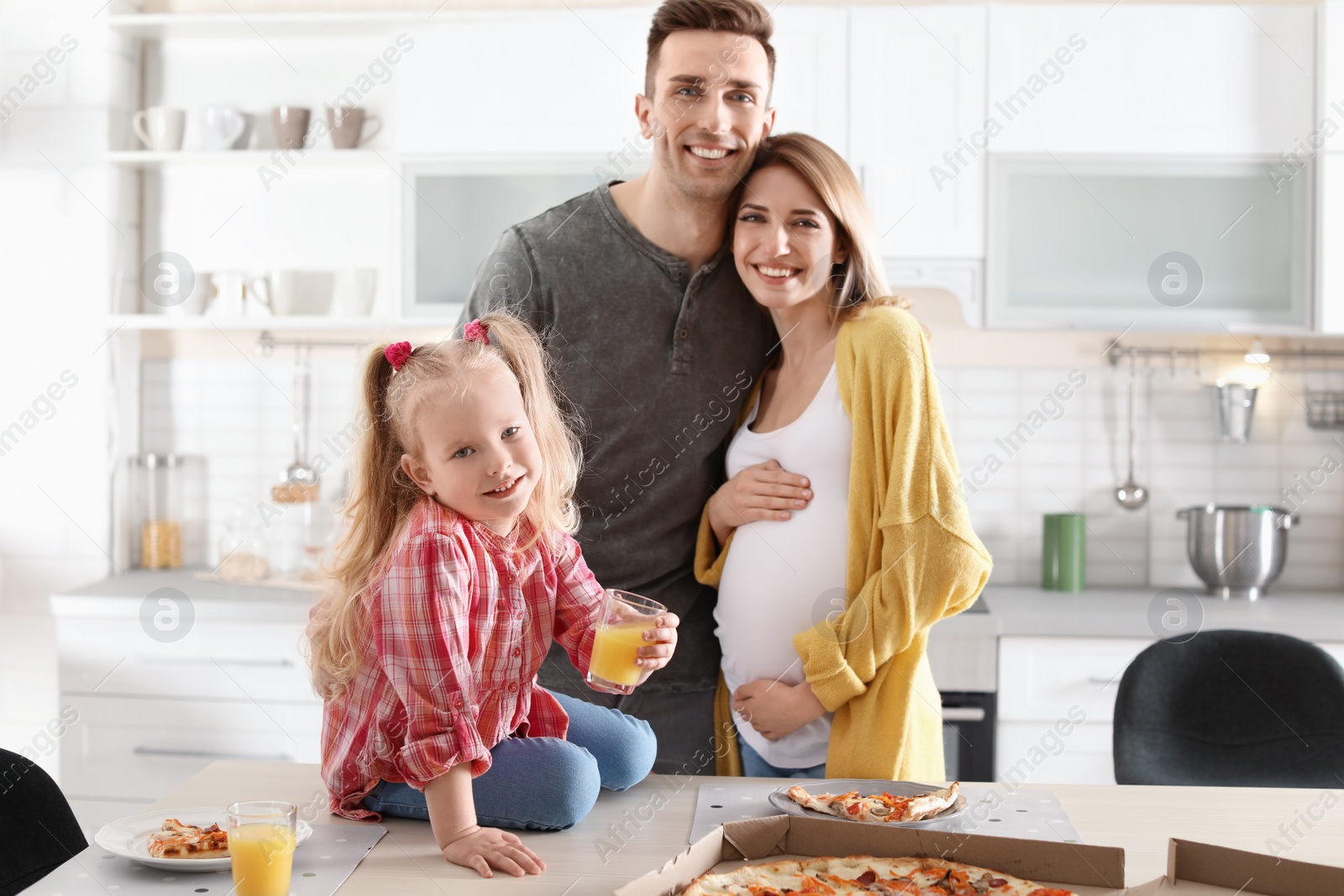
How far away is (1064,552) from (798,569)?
1.50 m

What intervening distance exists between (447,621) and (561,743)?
20 centimetres

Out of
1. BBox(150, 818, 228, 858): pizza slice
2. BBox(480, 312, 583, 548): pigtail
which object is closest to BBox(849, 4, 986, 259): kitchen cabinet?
BBox(480, 312, 583, 548): pigtail

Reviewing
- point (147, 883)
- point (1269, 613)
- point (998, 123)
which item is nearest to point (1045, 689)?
point (1269, 613)

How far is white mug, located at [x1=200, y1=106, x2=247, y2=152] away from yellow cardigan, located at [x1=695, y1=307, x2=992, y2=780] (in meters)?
2.05

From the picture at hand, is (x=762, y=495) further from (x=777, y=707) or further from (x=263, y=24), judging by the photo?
(x=263, y=24)

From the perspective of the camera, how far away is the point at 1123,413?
119 inches

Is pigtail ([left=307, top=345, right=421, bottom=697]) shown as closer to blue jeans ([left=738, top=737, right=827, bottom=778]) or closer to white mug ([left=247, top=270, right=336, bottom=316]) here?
blue jeans ([left=738, top=737, right=827, bottom=778])

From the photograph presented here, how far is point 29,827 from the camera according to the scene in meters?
1.33

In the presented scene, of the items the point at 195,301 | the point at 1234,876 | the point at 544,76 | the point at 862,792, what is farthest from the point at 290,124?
the point at 1234,876

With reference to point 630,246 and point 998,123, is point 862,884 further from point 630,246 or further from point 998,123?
point 998,123

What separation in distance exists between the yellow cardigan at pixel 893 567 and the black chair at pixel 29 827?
92cm

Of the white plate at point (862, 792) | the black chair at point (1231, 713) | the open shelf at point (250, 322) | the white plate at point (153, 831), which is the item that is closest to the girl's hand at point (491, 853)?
the white plate at point (153, 831)

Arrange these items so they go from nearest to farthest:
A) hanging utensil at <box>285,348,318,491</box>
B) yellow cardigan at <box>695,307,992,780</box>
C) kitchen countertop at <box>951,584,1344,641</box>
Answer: yellow cardigan at <box>695,307,992,780</box> → kitchen countertop at <box>951,584,1344,641</box> → hanging utensil at <box>285,348,318,491</box>

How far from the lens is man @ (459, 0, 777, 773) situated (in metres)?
1.74
